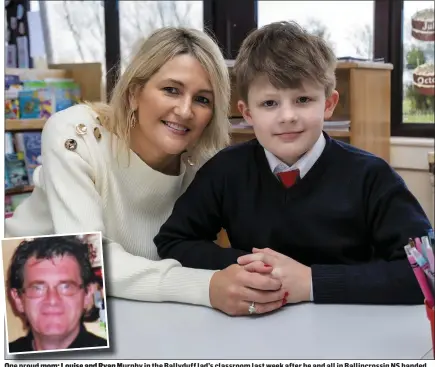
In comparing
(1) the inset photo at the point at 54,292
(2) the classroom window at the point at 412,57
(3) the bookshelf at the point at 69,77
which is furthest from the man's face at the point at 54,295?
(3) the bookshelf at the point at 69,77

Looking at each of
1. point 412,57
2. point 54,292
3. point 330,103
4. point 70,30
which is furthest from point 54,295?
point 70,30

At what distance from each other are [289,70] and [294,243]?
9.7 inches

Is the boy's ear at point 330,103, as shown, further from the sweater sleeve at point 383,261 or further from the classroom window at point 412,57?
the classroom window at point 412,57

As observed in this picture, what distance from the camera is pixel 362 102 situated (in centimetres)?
186

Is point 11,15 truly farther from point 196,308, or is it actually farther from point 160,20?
point 196,308

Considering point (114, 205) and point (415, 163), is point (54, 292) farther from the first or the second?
point (415, 163)

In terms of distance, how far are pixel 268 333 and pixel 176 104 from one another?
0.38 meters

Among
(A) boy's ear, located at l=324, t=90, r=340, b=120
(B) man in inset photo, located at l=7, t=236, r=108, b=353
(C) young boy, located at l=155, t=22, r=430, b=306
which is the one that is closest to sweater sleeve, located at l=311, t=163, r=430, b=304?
(C) young boy, located at l=155, t=22, r=430, b=306

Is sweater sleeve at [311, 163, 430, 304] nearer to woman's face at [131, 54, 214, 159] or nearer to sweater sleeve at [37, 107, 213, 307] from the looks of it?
sweater sleeve at [37, 107, 213, 307]

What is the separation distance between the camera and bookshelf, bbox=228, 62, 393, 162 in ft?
5.94

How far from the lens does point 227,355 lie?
0.59 metres

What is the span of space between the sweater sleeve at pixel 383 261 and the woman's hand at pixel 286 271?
0.04 ft

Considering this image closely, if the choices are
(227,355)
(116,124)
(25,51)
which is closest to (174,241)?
(116,124)

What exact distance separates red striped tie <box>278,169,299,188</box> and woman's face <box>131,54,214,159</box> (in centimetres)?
15
